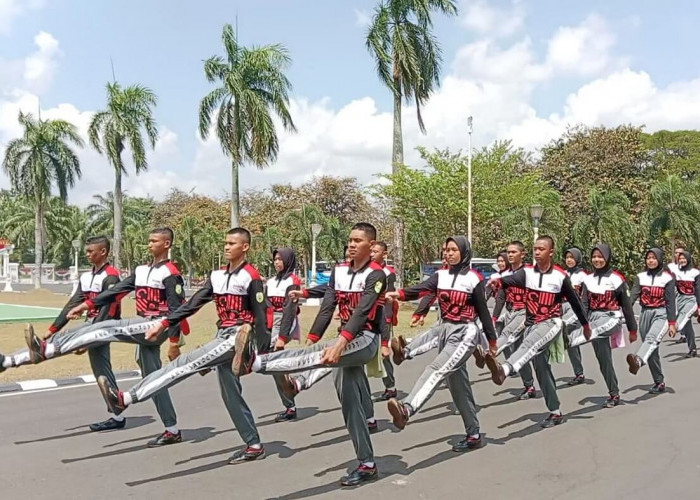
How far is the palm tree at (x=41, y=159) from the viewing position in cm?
3569

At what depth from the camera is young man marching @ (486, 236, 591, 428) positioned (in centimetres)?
748

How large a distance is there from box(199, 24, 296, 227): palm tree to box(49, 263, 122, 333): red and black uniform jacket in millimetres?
14621

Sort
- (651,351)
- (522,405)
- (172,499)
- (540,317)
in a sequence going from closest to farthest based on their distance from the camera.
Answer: (172,499) → (540,317) → (522,405) → (651,351)

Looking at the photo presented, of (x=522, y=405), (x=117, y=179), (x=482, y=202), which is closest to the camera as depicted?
(x=522, y=405)

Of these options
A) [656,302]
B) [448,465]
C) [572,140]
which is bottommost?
[448,465]

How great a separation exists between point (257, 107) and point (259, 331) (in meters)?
16.6

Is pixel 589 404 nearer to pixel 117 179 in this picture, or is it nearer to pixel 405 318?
pixel 405 318

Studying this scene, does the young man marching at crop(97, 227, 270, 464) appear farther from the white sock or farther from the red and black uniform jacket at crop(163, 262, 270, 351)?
the white sock

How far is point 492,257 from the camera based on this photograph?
43.4 m

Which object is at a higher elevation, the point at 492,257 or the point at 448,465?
the point at 492,257

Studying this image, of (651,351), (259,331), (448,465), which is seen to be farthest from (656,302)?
(259,331)

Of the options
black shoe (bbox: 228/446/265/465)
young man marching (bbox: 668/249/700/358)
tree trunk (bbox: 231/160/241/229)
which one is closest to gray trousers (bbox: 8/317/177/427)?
black shoe (bbox: 228/446/265/465)

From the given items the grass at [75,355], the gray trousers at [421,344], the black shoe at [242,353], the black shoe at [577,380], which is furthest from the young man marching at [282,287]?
the black shoe at [577,380]

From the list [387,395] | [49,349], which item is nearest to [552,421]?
[387,395]
